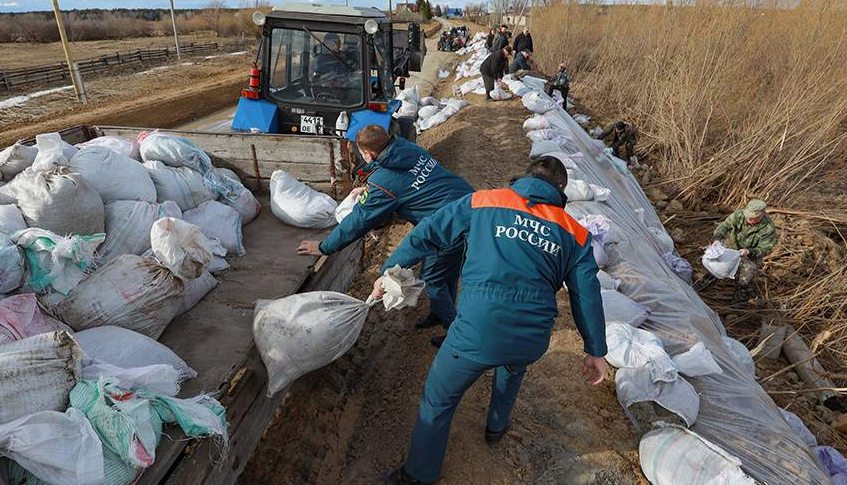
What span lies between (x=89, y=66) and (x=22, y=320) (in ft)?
51.6

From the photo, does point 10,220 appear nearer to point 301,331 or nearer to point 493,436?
point 301,331

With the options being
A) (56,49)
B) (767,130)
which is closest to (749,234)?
(767,130)

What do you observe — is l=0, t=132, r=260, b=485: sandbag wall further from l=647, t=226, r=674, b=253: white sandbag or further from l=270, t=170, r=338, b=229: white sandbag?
l=647, t=226, r=674, b=253: white sandbag

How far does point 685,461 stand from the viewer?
2023 millimetres

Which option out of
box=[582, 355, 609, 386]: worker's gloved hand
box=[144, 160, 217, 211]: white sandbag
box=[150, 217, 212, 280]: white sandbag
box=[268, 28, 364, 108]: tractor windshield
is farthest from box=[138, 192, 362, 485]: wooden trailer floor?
box=[268, 28, 364, 108]: tractor windshield

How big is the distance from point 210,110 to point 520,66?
24.5 feet

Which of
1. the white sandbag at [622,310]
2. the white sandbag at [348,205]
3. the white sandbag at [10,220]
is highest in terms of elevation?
the white sandbag at [10,220]

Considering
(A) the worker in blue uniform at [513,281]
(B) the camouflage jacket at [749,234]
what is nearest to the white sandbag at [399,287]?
(A) the worker in blue uniform at [513,281]

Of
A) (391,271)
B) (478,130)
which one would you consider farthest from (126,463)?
(478,130)

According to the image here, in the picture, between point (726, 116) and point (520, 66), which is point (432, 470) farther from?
point (520, 66)

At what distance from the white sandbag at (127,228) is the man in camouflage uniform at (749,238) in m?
4.52

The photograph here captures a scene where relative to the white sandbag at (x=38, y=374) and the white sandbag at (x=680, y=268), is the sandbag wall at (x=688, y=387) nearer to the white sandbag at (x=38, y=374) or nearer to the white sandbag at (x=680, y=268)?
the white sandbag at (x=680, y=268)

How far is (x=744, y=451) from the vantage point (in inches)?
85.8

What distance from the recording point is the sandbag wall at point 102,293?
1.30m
